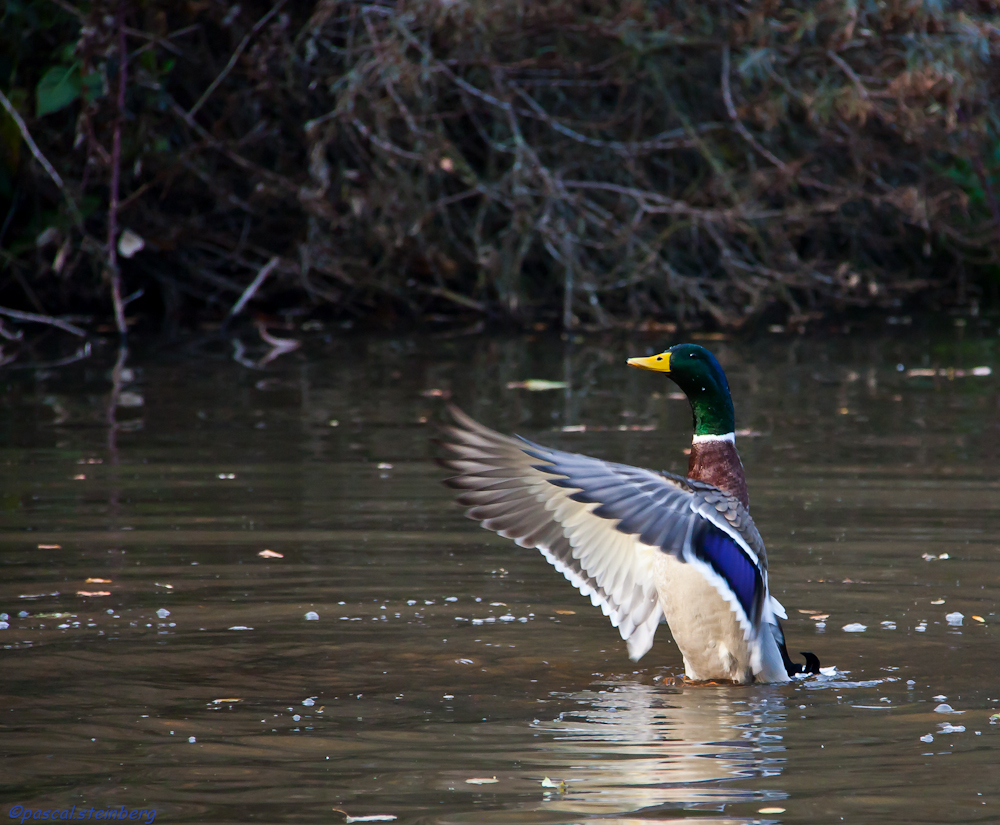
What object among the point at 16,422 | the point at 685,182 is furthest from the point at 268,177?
the point at 16,422

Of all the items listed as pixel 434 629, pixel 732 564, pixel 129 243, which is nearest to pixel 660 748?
pixel 732 564

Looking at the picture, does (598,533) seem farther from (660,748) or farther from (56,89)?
(56,89)

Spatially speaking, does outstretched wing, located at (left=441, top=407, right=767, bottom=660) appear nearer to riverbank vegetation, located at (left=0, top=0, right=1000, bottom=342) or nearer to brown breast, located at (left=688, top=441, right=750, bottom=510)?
brown breast, located at (left=688, top=441, right=750, bottom=510)

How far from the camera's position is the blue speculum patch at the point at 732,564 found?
168 inches

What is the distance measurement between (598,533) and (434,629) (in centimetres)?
71

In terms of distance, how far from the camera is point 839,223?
15.9m

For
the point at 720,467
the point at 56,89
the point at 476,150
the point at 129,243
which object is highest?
the point at 56,89

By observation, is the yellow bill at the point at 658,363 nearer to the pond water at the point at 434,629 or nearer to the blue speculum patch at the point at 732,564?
the blue speculum patch at the point at 732,564

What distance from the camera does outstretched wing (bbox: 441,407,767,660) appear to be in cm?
432

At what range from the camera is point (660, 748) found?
151 inches

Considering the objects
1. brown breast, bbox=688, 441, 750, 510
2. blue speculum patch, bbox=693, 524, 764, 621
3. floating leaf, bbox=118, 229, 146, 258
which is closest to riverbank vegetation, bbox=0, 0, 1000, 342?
floating leaf, bbox=118, 229, 146, 258

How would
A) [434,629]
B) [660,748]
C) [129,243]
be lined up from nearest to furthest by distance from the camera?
[660,748] → [434,629] → [129,243]

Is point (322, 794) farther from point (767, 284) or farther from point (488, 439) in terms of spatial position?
point (767, 284)

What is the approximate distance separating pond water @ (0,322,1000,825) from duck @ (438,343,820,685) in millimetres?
146
